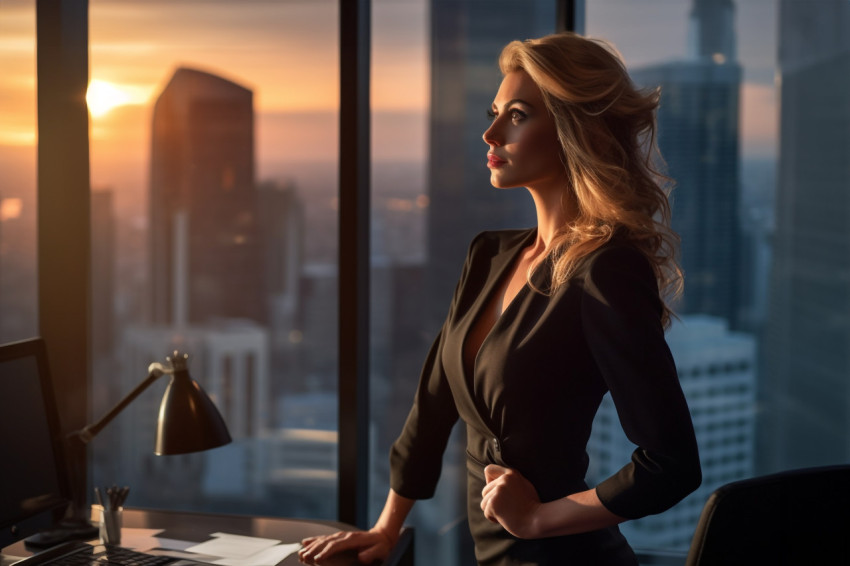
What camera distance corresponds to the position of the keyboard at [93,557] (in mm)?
1598

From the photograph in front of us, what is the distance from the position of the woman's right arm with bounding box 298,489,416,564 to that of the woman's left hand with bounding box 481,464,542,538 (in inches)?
13.9

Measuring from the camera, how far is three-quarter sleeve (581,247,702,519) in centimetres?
127

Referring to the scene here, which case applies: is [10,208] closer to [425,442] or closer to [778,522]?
[425,442]

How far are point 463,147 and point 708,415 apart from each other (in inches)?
49.0

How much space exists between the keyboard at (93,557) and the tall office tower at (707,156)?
1817mm

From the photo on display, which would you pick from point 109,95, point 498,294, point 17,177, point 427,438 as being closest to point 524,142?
point 498,294

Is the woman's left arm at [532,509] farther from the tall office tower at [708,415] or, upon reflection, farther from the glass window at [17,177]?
the glass window at [17,177]

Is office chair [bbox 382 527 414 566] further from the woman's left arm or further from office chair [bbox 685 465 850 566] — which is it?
office chair [bbox 685 465 850 566]

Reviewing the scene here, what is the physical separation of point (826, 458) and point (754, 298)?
0.58 metres

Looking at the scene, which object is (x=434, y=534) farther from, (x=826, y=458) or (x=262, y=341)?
(x=262, y=341)

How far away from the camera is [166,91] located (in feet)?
11.7

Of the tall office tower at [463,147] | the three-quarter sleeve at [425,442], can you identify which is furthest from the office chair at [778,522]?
the tall office tower at [463,147]

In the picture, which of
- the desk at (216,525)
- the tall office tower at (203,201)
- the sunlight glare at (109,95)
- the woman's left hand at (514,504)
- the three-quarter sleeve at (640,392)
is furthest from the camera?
the tall office tower at (203,201)

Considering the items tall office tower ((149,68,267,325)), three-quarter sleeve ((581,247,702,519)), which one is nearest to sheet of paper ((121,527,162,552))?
three-quarter sleeve ((581,247,702,519))
